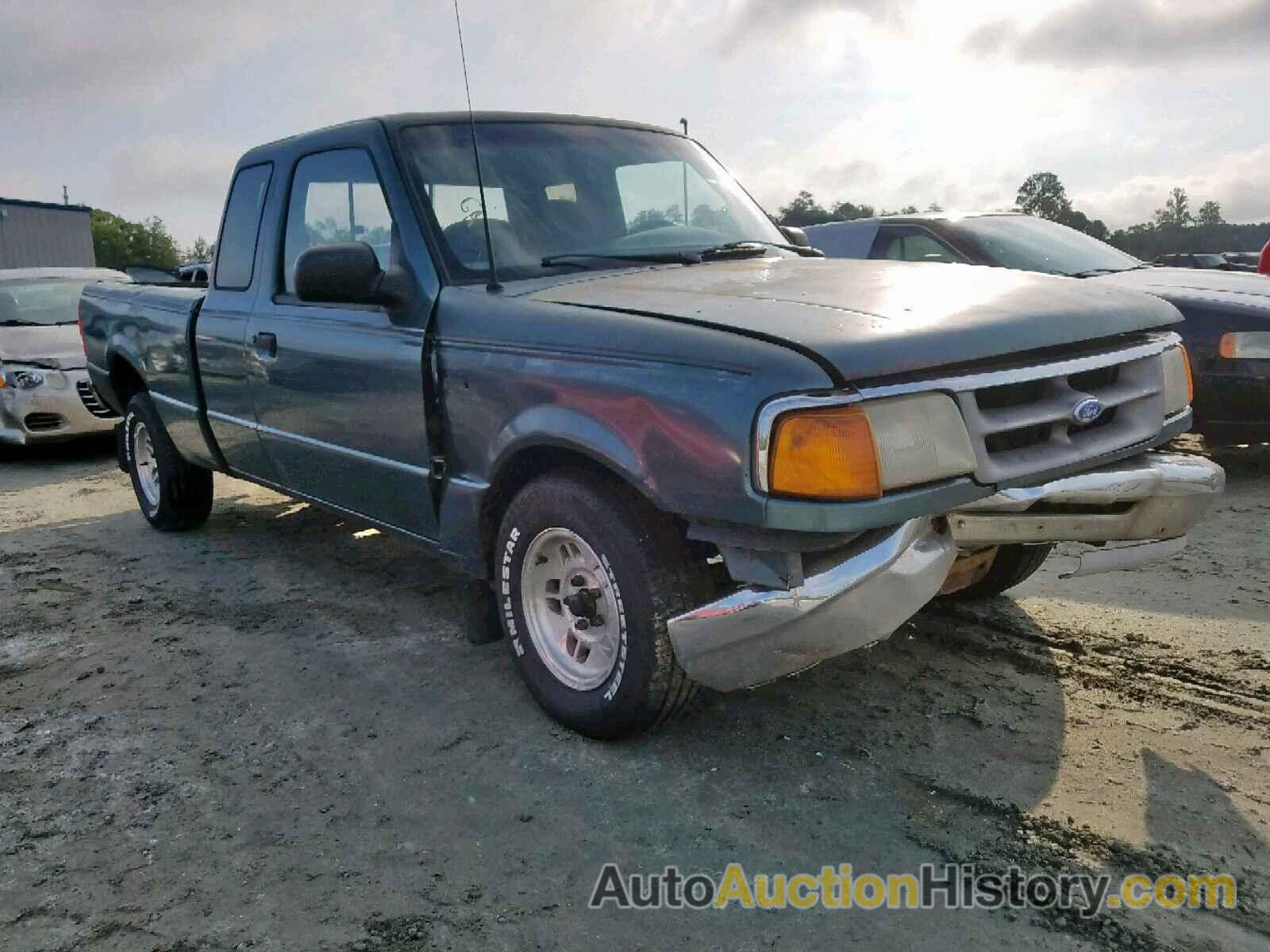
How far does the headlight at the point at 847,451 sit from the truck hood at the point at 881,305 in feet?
0.33

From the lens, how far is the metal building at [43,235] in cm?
3209

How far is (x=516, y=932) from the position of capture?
2.27m

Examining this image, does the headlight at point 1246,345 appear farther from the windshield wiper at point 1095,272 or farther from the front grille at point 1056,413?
the front grille at point 1056,413

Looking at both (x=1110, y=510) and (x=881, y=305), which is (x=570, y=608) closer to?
(x=881, y=305)

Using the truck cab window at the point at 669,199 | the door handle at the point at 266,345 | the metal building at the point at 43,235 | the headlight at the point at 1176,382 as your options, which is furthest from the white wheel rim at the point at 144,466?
the metal building at the point at 43,235

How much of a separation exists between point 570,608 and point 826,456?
1.00 m

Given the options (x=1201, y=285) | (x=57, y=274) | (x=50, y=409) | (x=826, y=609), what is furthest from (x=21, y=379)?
(x=1201, y=285)

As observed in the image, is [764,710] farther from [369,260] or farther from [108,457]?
[108,457]

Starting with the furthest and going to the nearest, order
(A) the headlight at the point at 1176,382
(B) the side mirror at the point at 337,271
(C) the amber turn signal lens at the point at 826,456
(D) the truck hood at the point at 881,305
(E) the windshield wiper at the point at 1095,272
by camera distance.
→ (E) the windshield wiper at the point at 1095,272 < (B) the side mirror at the point at 337,271 < (A) the headlight at the point at 1176,382 < (D) the truck hood at the point at 881,305 < (C) the amber turn signal lens at the point at 826,456

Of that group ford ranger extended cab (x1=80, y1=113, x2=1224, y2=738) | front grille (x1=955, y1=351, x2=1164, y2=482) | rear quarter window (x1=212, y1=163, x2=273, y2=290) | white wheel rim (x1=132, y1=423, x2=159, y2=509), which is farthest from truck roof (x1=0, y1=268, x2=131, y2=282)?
front grille (x1=955, y1=351, x2=1164, y2=482)

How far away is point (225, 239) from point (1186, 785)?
4.36 m

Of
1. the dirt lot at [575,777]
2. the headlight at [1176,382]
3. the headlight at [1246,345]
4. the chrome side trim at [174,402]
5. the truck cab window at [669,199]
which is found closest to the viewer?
the dirt lot at [575,777]

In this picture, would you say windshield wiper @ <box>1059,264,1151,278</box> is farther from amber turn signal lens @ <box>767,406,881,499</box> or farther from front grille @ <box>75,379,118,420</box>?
front grille @ <box>75,379,118,420</box>

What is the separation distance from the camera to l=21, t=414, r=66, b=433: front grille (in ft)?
28.1
